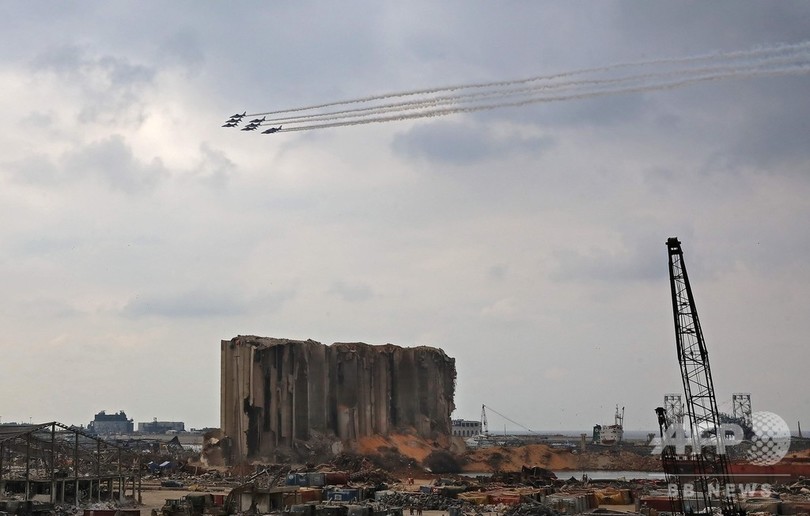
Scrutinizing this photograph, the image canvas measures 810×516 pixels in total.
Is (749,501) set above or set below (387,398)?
below

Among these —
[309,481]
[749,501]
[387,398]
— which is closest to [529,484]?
[309,481]

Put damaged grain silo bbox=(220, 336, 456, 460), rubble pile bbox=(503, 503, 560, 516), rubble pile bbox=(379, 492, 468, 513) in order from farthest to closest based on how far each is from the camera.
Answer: damaged grain silo bbox=(220, 336, 456, 460)
rubble pile bbox=(379, 492, 468, 513)
rubble pile bbox=(503, 503, 560, 516)

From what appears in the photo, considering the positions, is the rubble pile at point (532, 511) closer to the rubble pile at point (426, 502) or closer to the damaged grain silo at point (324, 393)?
the rubble pile at point (426, 502)

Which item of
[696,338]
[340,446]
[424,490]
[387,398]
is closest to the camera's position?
[696,338]

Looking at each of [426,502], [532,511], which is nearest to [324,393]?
[426,502]

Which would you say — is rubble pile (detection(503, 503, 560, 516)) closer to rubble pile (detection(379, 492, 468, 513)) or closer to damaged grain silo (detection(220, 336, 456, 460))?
rubble pile (detection(379, 492, 468, 513))

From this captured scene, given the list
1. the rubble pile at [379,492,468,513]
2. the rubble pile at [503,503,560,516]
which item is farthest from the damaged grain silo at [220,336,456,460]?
the rubble pile at [503,503,560,516]

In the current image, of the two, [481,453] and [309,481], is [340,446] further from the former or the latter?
[309,481]

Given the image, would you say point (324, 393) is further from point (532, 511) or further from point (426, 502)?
point (532, 511)
